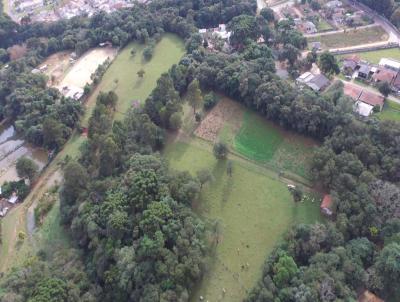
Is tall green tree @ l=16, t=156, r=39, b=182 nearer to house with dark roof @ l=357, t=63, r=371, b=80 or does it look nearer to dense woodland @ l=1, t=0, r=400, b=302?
dense woodland @ l=1, t=0, r=400, b=302

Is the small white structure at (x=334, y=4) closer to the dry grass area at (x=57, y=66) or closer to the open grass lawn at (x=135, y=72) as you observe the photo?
the open grass lawn at (x=135, y=72)

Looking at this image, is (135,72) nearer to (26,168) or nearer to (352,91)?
(26,168)

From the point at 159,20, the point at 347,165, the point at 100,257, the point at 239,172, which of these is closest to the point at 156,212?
the point at 100,257

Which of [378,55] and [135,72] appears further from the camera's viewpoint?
[135,72]

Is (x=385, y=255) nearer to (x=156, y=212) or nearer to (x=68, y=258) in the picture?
(x=156, y=212)

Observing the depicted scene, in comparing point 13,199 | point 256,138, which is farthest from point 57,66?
point 256,138

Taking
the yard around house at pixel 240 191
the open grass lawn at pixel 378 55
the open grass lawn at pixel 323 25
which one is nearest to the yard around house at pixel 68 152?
the yard around house at pixel 240 191

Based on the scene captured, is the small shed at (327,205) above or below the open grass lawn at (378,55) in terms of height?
below
